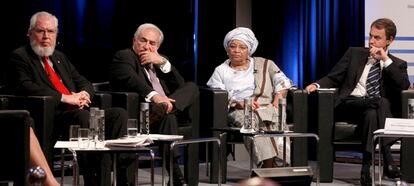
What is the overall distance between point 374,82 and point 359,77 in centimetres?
13

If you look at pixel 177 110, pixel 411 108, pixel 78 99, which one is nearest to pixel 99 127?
pixel 78 99

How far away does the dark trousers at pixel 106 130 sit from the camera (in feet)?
18.1

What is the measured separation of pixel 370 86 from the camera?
22.7 feet

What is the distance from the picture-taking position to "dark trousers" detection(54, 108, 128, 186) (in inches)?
218

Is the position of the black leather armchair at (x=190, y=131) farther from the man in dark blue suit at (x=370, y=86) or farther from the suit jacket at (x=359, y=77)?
the suit jacket at (x=359, y=77)

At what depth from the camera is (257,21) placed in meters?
8.56

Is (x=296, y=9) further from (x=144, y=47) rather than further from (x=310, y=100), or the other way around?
(x=144, y=47)

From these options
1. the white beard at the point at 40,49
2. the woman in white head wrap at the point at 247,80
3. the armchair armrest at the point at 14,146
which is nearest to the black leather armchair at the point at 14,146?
the armchair armrest at the point at 14,146

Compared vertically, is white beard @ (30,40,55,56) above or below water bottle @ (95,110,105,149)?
above

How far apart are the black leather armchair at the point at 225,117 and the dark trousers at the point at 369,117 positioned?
0.37 m

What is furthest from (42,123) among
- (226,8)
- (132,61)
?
(226,8)

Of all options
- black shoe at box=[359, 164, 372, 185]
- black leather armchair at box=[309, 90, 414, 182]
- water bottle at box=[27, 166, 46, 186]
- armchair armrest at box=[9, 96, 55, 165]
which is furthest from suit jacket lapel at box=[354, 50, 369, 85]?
water bottle at box=[27, 166, 46, 186]

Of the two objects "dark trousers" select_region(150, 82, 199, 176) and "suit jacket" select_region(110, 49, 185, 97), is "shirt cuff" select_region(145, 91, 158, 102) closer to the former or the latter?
"suit jacket" select_region(110, 49, 185, 97)

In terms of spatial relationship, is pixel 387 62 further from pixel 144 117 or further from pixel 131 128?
pixel 131 128
